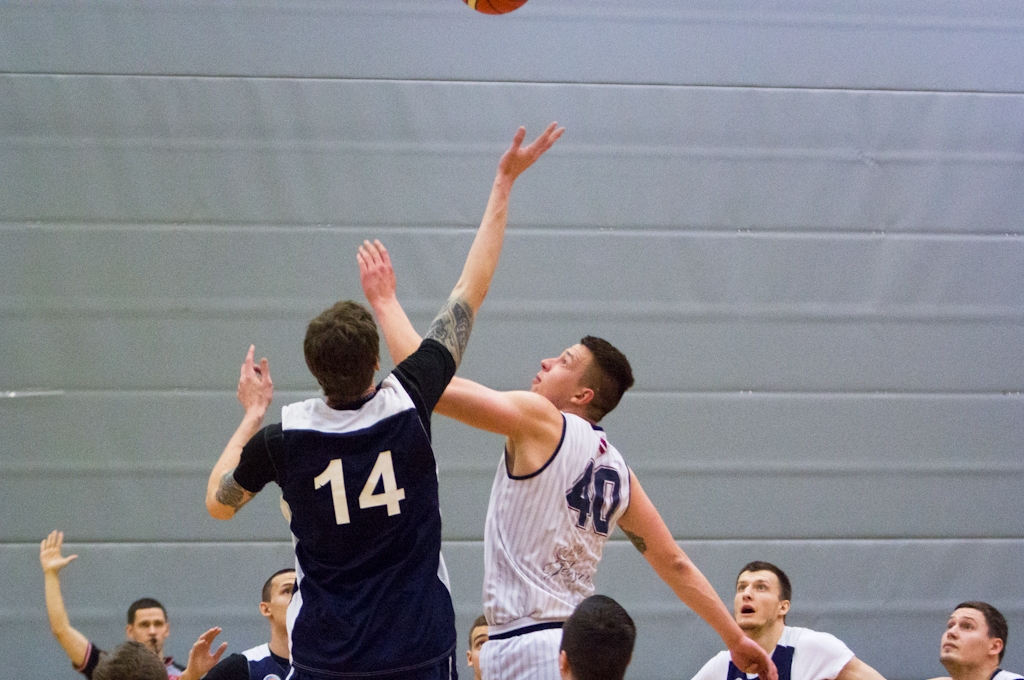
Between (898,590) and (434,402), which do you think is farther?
(898,590)

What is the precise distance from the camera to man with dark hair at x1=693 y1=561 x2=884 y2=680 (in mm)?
5629

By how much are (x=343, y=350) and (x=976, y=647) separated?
4.39 metres

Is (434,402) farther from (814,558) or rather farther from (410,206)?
(814,558)

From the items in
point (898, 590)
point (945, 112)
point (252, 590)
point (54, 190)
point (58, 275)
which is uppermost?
point (945, 112)

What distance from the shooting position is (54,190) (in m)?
6.64

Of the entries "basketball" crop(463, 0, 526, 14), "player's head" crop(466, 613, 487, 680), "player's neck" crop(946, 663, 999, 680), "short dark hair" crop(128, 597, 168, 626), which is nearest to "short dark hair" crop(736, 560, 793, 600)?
"player's neck" crop(946, 663, 999, 680)

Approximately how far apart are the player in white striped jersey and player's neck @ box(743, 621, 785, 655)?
175cm

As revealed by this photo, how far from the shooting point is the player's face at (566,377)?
4.08 m

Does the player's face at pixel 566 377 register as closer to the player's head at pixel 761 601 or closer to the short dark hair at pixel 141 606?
the player's head at pixel 761 601

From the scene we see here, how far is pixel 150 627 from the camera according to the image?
5.97m

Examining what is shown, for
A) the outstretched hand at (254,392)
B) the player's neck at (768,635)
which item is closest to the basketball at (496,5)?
the outstretched hand at (254,392)

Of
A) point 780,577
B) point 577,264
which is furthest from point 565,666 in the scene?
point 577,264

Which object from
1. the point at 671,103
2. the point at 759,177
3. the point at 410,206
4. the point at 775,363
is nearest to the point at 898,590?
the point at 775,363

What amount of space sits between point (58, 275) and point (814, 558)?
5.21 metres
